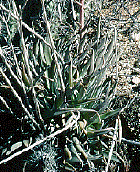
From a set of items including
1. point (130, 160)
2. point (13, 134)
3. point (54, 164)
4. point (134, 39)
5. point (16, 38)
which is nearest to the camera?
point (54, 164)

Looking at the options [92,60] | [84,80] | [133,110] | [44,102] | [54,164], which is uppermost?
[92,60]

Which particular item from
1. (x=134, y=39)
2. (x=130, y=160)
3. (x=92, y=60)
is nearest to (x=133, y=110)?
(x=130, y=160)

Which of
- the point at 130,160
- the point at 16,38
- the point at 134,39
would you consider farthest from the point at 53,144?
the point at 134,39

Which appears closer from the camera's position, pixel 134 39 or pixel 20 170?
pixel 20 170

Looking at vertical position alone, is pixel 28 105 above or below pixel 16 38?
below

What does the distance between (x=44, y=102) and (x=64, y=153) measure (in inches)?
12.3

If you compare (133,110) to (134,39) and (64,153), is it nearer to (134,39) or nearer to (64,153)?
(64,153)

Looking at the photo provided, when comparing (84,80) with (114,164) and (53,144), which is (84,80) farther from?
(114,164)

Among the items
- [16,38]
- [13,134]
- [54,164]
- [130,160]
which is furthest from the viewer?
[16,38]

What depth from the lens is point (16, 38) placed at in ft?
6.84

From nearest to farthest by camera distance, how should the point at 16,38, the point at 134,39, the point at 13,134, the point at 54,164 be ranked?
the point at 54,164
the point at 13,134
the point at 16,38
the point at 134,39

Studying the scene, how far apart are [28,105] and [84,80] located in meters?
0.36

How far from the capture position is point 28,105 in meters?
1.33

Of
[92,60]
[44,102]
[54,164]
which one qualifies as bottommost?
[54,164]
